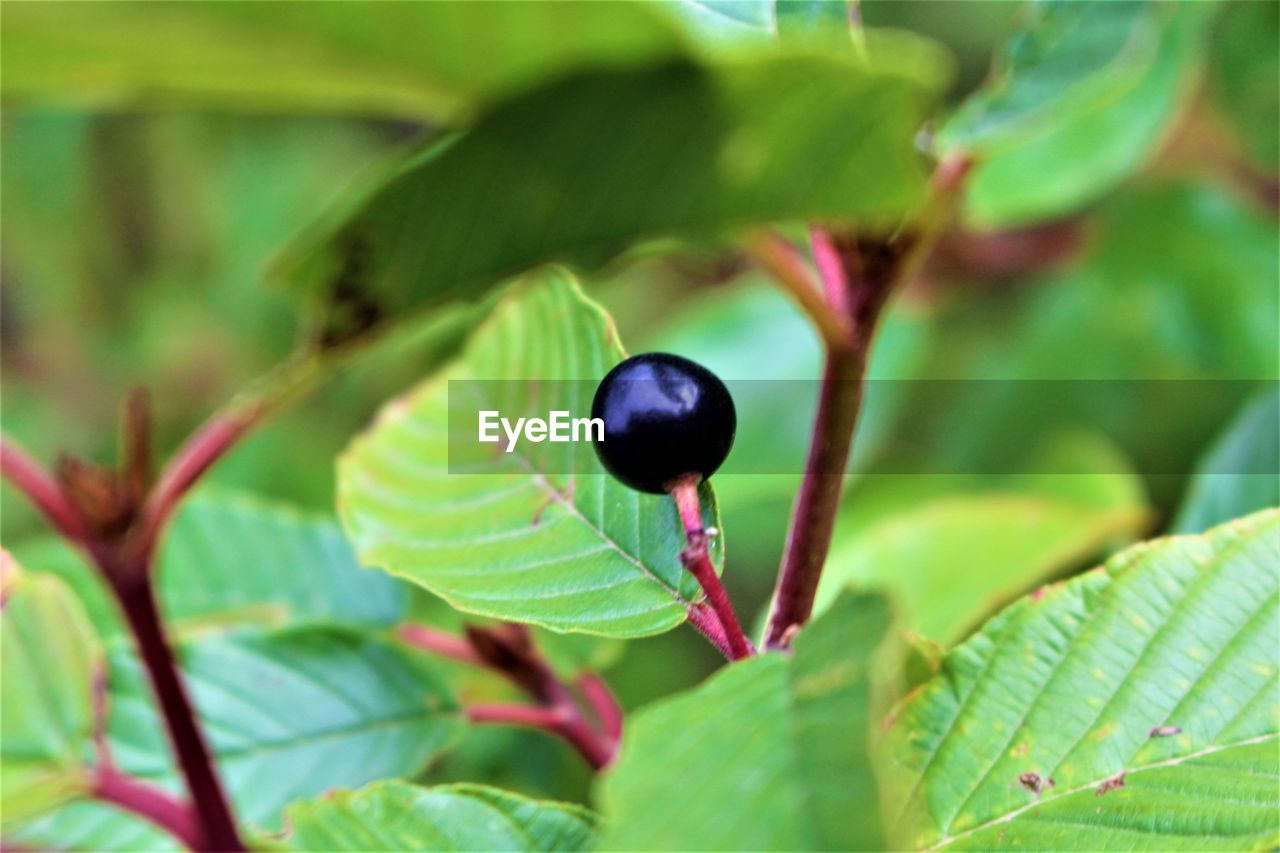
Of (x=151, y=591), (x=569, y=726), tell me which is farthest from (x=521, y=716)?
(x=151, y=591)

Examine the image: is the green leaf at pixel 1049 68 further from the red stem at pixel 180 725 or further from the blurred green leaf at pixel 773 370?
the blurred green leaf at pixel 773 370

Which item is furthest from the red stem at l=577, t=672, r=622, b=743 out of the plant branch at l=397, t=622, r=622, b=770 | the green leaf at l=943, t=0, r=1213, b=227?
the green leaf at l=943, t=0, r=1213, b=227

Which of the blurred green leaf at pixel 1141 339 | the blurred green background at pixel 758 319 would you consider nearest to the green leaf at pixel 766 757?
the blurred green background at pixel 758 319

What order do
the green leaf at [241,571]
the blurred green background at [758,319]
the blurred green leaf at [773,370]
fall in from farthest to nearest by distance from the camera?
the blurred green leaf at [773,370]
the blurred green background at [758,319]
the green leaf at [241,571]

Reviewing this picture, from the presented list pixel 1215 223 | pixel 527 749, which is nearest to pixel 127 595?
pixel 527 749

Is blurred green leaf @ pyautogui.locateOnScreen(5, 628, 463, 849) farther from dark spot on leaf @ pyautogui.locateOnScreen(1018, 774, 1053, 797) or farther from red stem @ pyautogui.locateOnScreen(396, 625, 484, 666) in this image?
dark spot on leaf @ pyautogui.locateOnScreen(1018, 774, 1053, 797)

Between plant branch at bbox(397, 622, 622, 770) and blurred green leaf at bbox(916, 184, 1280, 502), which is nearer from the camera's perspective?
plant branch at bbox(397, 622, 622, 770)

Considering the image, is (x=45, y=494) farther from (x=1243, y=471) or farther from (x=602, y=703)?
(x=1243, y=471)
